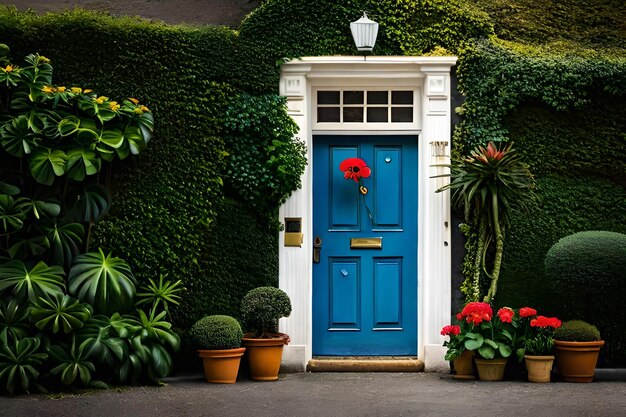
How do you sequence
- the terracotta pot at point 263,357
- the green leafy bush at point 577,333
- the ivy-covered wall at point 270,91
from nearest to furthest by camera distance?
the green leafy bush at point 577,333 < the terracotta pot at point 263,357 < the ivy-covered wall at point 270,91

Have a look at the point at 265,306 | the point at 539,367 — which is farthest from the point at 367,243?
the point at 539,367

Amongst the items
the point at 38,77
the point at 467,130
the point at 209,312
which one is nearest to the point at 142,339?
the point at 209,312

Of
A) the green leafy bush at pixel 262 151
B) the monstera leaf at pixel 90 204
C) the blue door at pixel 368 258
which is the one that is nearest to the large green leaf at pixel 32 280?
the monstera leaf at pixel 90 204

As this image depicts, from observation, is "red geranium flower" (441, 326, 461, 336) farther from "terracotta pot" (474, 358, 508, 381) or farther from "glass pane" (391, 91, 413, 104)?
"glass pane" (391, 91, 413, 104)

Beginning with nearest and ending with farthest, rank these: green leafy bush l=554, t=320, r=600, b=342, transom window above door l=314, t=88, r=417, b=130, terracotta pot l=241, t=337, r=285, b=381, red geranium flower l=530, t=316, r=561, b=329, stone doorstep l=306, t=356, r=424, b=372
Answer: red geranium flower l=530, t=316, r=561, b=329 < green leafy bush l=554, t=320, r=600, b=342 < terracotta pot l=241, t=337, r=285, b=381 < stone doorstep l=306, t=356, r=424, b=372 < transom window above door l=314, t=88, r=417, b=130

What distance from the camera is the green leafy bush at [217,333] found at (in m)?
10.2

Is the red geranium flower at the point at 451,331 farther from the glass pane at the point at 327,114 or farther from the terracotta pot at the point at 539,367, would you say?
the glass pane at the point at 327,114

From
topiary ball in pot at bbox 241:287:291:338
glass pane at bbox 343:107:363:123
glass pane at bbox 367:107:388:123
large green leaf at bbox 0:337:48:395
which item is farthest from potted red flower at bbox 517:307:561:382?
large green leaf at bbox 0:337:48:395

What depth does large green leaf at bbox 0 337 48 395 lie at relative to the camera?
9148 mm

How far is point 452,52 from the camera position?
11.2 m

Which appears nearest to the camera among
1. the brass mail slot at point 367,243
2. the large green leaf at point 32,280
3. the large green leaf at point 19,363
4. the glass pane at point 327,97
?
the large green leaf at point 19,363

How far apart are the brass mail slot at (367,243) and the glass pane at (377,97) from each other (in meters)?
1.53

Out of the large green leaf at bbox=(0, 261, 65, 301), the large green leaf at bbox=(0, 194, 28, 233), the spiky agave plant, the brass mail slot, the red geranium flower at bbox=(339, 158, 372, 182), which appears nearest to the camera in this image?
the large green leaf at bbox=(0, 261, 65, 301)

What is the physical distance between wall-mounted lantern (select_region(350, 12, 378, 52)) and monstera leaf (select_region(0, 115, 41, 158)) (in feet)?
11.5
